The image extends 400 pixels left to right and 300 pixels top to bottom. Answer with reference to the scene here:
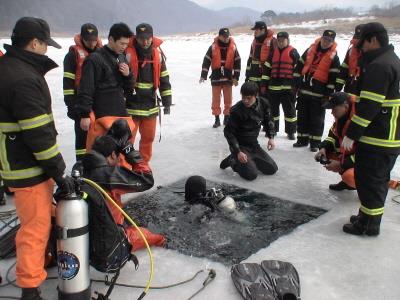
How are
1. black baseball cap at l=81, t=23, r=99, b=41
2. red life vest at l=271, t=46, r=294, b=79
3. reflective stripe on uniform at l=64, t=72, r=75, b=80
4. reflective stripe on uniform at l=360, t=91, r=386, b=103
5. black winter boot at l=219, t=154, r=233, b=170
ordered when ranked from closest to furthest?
1. reflective stripe on uniform at l=360, t=91, r=386, b=103
2. black baseball cap at l=81, t=23, r=99, b=41
3. reflective stripe on uniform at l=64, t=72, r=75, b=80
4. black winter boot at l=219, t=154, r=233, b=170
5. red life vest at l=271, t=46, r=294, b=79

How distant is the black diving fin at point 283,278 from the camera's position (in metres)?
2.80

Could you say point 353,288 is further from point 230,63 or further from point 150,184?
point 230,63

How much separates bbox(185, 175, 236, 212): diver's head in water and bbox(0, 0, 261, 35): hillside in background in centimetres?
8421

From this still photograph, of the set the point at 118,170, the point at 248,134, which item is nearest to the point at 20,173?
the point at 118,170

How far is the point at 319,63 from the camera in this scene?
613cm

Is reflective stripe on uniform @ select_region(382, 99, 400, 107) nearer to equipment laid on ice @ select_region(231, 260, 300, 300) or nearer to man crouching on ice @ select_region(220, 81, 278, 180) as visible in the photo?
equipment laid on ice @ select_region(231, 260, 300, 300)

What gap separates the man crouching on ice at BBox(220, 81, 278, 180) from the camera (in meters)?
5.15

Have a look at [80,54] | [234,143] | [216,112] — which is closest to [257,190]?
[234,143]

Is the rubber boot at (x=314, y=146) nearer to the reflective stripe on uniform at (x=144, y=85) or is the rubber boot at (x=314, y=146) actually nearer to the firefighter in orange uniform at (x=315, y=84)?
the firefighter in orange uniform at (x=315, y=84)

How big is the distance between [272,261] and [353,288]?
1.91ft

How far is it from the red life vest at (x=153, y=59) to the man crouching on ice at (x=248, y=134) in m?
→ 1.05

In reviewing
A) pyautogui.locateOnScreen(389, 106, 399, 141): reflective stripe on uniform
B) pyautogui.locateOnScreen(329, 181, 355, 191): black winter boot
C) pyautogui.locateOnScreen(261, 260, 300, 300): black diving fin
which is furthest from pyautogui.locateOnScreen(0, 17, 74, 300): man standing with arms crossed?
pyautogui.locateOnScreen(329, 181, 355, 191): black winter boot

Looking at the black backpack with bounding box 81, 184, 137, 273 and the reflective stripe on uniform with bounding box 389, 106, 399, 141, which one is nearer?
the black backpack with bounding box 81, 184, 137, 273

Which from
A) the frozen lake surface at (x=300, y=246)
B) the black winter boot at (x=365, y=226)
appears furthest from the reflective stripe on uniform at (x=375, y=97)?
the frozen lake surface at (x=300, y=246)
